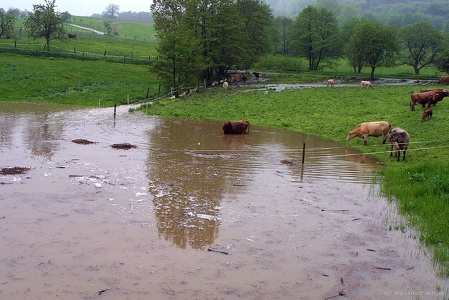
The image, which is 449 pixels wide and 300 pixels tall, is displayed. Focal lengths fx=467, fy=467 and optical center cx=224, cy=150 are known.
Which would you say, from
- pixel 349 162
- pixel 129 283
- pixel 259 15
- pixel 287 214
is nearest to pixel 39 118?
pixel 349 162

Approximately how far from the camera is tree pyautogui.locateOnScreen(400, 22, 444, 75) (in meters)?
78.6

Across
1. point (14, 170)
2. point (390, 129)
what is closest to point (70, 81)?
point (14, 170)

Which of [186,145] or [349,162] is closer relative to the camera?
[349,162]

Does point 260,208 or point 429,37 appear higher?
point 429,37

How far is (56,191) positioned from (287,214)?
674cm

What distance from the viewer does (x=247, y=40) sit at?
61062mm

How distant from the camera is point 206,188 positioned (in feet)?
48.6

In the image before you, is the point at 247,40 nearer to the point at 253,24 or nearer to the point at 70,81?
the point at 253,24

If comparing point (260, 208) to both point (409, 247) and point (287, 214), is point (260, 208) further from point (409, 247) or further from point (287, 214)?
point (409, 247)

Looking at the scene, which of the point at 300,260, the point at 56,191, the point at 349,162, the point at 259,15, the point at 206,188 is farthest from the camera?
the point at 259,15

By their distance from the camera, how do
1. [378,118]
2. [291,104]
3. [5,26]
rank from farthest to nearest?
[5,26]
[291,104]
[378,118]

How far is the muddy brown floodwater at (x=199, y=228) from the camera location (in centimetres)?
849

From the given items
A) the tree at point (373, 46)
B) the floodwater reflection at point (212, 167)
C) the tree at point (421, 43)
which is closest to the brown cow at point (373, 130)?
the floodwater reflection at point (212, 167)

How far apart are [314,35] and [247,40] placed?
20.0m
